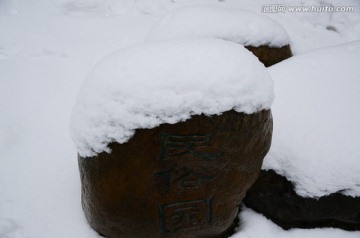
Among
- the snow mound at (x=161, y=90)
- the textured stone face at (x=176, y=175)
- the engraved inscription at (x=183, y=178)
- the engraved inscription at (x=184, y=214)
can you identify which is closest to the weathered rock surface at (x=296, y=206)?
the textured stone face at (x=176, y=175)

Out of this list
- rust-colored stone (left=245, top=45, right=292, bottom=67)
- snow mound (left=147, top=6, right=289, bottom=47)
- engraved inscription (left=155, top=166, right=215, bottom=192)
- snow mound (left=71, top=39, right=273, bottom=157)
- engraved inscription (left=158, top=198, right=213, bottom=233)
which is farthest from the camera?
rust-colored stone (left=245, top=45, right=292, bottom=67)

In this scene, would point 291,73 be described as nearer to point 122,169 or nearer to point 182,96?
point 182,96

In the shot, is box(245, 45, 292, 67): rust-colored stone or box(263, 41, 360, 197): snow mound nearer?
box(263, 41, 360, 197): snow mound

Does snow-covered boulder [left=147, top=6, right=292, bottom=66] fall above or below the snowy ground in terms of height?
above

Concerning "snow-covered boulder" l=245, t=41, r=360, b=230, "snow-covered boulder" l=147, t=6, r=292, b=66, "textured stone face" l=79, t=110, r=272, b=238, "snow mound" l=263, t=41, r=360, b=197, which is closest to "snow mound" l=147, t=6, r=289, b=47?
"snow-covered boulder" l=147, t=6, r=292, b=66

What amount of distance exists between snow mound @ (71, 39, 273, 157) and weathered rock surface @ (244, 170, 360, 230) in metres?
0.71

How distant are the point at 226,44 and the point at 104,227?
1281 millimetres

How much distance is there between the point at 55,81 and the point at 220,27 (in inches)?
71.7

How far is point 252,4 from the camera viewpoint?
4750mm

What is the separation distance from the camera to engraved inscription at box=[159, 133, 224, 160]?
58.6 inches

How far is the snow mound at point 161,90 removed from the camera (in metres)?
1.43

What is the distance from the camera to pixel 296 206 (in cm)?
200

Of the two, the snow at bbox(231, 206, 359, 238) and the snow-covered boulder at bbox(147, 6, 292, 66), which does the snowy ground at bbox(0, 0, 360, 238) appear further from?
the snow-covered boulder at bbox(147, 6, 292, 66)

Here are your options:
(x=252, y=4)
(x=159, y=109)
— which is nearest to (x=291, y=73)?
(x=159, y=109)
